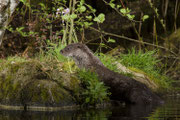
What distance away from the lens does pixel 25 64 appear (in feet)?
18.1

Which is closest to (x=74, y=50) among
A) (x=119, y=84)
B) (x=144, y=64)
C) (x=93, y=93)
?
(x=119, y=84)

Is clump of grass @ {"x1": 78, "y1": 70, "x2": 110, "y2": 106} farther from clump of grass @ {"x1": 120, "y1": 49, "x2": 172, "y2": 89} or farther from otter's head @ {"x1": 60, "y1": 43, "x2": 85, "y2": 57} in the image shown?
clump of grass @ {"x1": 120, "y1": 49, "x2": 172, "y2": 89}

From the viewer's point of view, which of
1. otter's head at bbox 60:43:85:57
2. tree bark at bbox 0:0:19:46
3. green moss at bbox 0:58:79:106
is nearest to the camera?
green moss at bbox 0:58:79:106

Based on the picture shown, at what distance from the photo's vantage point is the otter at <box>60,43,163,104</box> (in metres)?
5.65

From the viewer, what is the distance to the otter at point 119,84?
5652 mm

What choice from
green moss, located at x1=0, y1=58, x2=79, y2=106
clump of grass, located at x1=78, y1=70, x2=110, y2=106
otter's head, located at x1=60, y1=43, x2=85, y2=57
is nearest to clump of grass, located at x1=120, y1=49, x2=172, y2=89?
otter's head, located at x1=60, y1=43, x2=85, y2=57

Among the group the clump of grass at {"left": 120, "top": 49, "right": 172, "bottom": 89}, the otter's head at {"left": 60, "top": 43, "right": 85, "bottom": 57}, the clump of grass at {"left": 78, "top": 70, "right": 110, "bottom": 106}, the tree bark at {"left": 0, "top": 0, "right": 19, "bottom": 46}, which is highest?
the tree bark at {"left": 0, "top": 0, "right": 19, "bottom": 46}

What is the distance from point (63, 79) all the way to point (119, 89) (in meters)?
1.17

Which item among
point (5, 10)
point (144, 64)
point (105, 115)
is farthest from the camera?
point (144, 64)

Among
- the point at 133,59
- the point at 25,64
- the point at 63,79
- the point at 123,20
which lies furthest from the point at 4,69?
the point at 123,20

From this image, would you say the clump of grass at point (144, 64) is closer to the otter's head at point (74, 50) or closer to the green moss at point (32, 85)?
the otter's head at point (74, 50)

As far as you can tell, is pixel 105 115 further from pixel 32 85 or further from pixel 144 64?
pixel 144 64

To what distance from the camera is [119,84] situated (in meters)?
5.87

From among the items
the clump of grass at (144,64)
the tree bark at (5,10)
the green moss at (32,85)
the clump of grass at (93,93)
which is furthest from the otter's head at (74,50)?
the clump of grass at (144,64)
